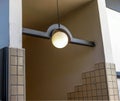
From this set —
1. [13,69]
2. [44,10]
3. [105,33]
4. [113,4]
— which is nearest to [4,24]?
[13,69]

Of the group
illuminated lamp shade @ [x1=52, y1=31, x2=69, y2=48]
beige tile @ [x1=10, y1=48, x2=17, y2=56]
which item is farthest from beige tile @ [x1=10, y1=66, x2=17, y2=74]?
illuminated lamp shade @ [x1=52, y1=31, x2=69, y2=48]

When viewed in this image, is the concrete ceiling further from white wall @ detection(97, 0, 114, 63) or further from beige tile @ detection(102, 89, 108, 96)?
beige tile @ detection(102, 89, 108, 96)

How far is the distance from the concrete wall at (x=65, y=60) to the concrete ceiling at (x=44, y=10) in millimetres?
162

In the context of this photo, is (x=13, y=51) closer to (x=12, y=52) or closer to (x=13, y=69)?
(x=12, y=52)

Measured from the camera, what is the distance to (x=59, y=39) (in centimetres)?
270

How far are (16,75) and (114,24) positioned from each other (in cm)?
226

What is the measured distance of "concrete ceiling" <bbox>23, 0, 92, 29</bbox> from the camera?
3.54m

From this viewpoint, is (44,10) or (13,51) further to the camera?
(44,10)

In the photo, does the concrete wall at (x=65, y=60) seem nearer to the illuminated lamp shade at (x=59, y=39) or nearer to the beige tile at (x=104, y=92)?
the beige tile at (x=104, y=92)

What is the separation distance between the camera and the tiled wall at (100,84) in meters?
3.22

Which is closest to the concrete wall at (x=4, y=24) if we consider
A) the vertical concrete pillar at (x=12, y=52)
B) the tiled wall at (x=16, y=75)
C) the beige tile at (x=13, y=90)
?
the vertical concrete pillar at (x=12, y=52)

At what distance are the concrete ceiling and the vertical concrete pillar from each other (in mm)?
881

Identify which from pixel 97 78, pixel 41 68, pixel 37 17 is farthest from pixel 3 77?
pixel 41 68

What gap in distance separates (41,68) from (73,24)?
122 centimetres
